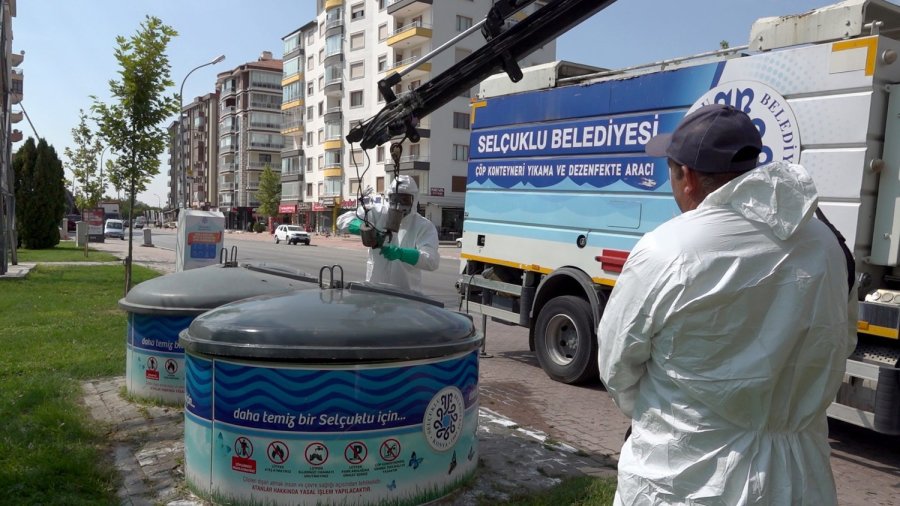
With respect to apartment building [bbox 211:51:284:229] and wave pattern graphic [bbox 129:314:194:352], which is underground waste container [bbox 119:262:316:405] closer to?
wave pattern graphic [bbox 129:314:194:352]

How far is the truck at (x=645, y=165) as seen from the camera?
16.4ft

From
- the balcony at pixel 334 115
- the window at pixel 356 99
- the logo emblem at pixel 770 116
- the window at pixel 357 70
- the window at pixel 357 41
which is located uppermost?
the window at pixel 357 41

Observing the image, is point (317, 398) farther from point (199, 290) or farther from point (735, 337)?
point (199, 290)

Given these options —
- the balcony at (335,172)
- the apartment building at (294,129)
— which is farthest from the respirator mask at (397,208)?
the apartment building at (294,129)

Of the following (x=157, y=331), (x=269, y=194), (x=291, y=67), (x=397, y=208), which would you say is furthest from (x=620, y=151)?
(x=291, y=67)

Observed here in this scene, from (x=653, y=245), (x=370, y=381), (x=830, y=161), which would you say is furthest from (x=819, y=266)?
(x=830, y=161)

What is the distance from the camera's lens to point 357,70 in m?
61.0

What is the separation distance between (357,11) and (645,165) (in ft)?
194

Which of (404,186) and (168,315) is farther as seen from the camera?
(404,186)

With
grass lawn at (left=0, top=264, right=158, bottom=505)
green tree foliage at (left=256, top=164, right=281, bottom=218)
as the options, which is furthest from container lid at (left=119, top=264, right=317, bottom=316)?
green tree foliage at (left=256, top=164, right=281, bottom=218)

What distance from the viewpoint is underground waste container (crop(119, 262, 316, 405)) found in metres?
5.86

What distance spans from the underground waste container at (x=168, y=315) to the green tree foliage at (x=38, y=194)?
30.2 metres

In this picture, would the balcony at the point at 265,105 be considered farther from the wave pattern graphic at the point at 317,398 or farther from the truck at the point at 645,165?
the wave pattern graphic at the point at 317,398

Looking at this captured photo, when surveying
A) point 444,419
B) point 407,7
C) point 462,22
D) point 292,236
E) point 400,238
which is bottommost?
point 292,236
